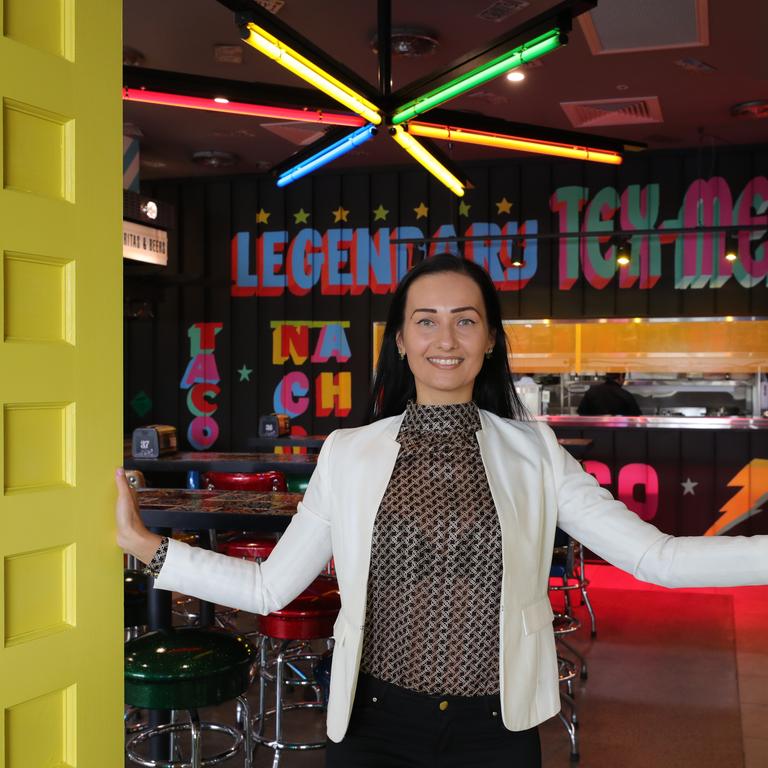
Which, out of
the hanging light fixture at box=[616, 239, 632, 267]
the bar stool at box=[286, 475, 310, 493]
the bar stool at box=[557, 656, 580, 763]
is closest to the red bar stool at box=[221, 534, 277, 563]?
the bar stool at box=[557, 656, 580, 763]

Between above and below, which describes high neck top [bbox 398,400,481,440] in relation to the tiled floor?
above

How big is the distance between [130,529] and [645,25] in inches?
176

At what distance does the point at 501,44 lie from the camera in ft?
10.4

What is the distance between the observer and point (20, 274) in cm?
151

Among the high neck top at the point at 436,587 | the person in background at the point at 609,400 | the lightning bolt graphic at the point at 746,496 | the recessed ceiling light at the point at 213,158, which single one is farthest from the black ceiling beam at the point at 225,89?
the lightning bolt graphic at the point at 746,496

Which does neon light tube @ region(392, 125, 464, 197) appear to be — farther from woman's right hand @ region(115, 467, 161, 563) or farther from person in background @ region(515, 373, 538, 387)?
person in background @ region(515, 373, 538, 387)

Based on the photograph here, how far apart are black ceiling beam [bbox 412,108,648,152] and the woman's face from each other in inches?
104

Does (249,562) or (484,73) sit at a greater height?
(484,73)

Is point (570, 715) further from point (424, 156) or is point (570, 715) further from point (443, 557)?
point (424, 156)

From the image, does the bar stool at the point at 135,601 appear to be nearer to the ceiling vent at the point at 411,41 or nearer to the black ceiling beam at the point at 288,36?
the black ceiling beam at the point at 288,36

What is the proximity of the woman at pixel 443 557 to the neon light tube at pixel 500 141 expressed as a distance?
262 cm

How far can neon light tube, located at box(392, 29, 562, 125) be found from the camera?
3.08 meters

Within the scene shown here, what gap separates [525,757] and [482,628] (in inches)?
9.7

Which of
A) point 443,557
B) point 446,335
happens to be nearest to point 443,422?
point 446,335
